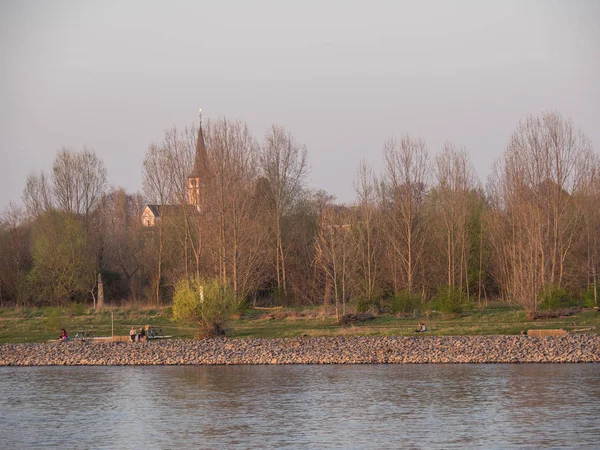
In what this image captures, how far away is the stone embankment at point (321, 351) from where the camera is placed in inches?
1046

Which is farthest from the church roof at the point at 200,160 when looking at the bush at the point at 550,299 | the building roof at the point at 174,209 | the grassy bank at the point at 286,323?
the bush at the point at 550,299

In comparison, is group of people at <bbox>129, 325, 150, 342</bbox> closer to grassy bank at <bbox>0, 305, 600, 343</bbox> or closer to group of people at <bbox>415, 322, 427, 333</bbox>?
grassy bank at <bbox>0, 305, 600, 343</bbox>

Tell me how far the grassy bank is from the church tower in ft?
24.1

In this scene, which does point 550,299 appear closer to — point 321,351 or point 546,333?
point 546,333

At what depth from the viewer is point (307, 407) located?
19703mm

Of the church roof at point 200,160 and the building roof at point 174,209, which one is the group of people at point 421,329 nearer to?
the church roof at point 200,160

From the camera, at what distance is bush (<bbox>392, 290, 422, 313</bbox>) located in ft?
123

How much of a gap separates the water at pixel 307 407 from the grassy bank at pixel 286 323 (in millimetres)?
6739

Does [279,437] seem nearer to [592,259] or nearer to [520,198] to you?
[520,198]

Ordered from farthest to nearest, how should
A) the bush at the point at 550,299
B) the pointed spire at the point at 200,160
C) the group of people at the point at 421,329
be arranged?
the pointed spire at the point at 200,160
the bush at the point at 550,299
the group of people at the point at 421,329

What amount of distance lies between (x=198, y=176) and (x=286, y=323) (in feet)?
43.0

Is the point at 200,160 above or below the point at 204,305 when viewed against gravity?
above

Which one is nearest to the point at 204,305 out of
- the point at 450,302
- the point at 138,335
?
the point at 138,335

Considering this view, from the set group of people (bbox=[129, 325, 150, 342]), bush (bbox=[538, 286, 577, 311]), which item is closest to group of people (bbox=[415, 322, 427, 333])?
bush (bbox=[538, 286, 577, 311])
